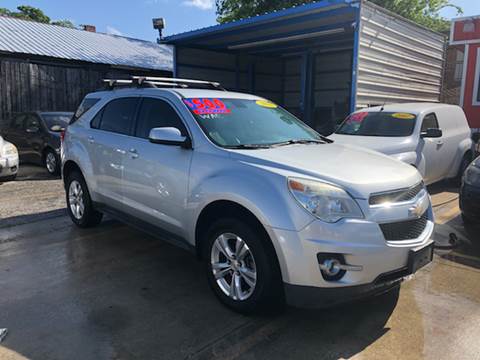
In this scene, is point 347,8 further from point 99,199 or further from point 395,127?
point 99,199

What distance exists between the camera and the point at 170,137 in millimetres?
3734

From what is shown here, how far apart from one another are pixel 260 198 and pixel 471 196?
3.27 metres

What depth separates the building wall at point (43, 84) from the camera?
1358 cm

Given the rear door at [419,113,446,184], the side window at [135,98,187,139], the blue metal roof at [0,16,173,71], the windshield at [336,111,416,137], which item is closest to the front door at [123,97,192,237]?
the side window at [135,98,187,139]

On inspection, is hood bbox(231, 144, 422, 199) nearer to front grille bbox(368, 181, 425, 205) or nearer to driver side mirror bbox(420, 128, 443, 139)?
front grille bbox(368, 181, 425, 205)

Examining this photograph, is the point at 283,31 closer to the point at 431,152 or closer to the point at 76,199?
the point at 431,152

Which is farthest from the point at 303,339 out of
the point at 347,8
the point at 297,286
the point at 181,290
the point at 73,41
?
the point at 73,41

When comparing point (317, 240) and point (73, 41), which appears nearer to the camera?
point (317, 240)

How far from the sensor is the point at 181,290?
3.86 metres

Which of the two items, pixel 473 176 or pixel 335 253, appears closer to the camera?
Result: pixel 335 253

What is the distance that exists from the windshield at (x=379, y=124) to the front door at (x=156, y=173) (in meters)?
4.34

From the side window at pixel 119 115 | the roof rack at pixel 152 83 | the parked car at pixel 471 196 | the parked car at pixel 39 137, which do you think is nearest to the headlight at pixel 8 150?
the parked car at pixel 39 137

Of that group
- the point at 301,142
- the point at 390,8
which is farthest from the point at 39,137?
the point at 390,8

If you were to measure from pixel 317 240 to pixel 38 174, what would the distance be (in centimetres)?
875
